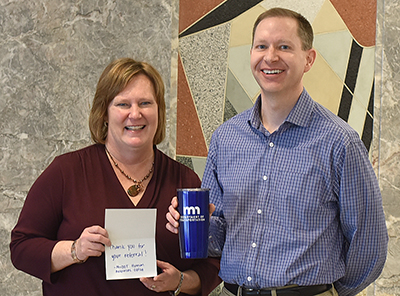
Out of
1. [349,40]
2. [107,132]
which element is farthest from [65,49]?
[349,40]

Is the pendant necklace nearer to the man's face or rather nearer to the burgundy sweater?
the burgundy sweater

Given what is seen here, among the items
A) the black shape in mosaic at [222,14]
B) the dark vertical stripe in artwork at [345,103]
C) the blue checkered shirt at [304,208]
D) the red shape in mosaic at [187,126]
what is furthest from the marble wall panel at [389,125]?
the red shape in mosaic at [187,126]

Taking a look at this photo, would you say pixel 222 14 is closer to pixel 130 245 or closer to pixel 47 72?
pixel 47 72

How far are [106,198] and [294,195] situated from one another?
600 millimetres

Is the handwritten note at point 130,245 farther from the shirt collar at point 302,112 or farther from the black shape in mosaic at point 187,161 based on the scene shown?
the black shape in mosaic at point 187,161

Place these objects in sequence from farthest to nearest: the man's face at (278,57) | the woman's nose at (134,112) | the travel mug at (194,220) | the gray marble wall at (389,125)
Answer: the gray marble wall at (389,125), the woman's nose at (134,112), the man's face at (278,57), the travel mug at (194,220)

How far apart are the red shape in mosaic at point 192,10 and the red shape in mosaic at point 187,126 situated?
214mm

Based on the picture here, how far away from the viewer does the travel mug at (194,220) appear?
51.3 inches

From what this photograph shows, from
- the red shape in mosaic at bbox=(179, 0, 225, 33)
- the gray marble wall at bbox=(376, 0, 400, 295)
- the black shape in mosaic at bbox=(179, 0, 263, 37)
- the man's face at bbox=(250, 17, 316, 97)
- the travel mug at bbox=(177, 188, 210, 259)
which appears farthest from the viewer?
the red shape in mosaic at bbox=(179, 0, 225, 33)

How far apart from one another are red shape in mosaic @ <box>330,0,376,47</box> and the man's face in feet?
3.01

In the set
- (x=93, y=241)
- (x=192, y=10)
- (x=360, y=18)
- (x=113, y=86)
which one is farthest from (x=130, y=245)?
(x=192, y=10)

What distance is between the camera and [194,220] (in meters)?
1.31

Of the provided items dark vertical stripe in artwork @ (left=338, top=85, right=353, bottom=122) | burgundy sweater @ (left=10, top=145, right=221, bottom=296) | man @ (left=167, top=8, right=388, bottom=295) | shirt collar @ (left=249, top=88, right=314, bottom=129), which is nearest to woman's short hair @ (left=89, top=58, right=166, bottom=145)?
burgundy sweater @ (left=10, top=145, right=221, bottom=296)

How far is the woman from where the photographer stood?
1.49 meters
